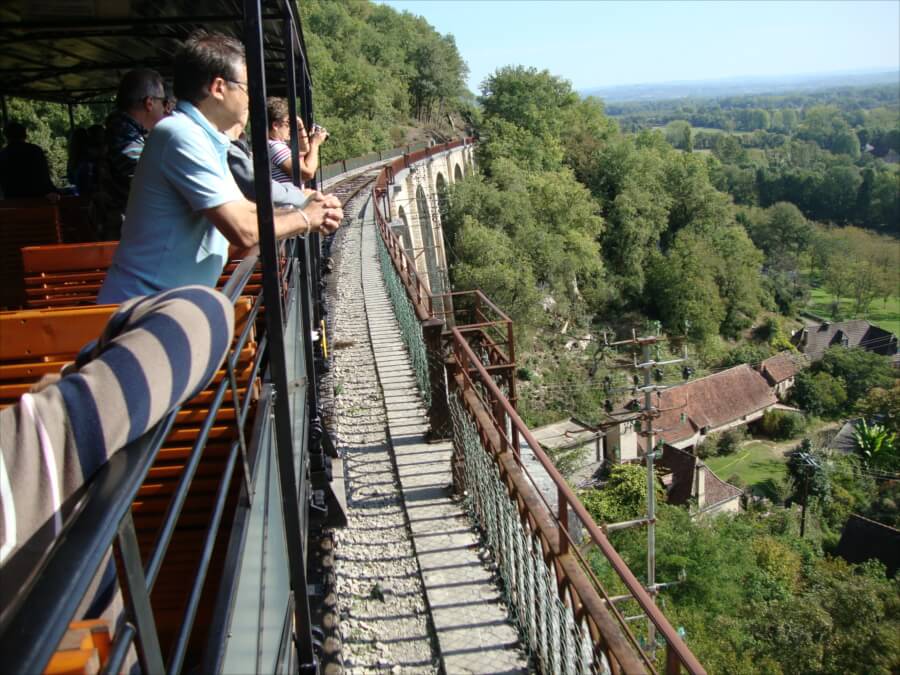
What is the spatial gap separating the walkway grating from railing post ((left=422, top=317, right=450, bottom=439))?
18 centimetres

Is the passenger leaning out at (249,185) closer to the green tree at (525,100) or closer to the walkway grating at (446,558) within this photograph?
the walkway grating at (446,558)

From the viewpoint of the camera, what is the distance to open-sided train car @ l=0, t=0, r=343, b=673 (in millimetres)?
707

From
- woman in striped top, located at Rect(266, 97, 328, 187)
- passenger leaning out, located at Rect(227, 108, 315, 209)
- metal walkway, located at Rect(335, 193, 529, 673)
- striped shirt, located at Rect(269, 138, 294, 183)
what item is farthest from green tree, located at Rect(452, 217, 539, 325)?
passenger leaning out, located at Rect(227, 108, 315, 209)

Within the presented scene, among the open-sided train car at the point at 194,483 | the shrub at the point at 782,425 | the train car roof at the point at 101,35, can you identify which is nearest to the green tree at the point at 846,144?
the shrub at the point at 782,425

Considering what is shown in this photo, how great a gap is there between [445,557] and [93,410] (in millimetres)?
3740

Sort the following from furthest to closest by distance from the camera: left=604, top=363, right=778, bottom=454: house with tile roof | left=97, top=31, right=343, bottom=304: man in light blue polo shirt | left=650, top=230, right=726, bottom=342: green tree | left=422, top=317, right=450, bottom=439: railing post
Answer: left=650, top=230, right=726, bottom=342: green tree → left=604, top=363, right=778, bottom=454: house with tile roof → left=422, top=317, right=450, bottom=439: railing post → left=97, top=31, right=343, bottom=304: man in light blue polo shirt

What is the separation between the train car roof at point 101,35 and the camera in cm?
414

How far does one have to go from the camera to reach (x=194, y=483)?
216 cm

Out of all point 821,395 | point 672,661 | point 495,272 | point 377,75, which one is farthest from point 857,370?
point 672,661

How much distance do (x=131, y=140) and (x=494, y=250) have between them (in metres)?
27.3

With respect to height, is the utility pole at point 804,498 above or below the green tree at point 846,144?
below

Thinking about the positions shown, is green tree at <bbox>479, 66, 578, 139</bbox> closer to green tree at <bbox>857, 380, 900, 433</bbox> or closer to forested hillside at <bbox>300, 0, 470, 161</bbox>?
forested hillside at <bbox>300, 0, 470, 161</bbox>

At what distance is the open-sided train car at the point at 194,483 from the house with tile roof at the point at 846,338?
55.7 meters

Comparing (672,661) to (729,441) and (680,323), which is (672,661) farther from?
(680,323)
